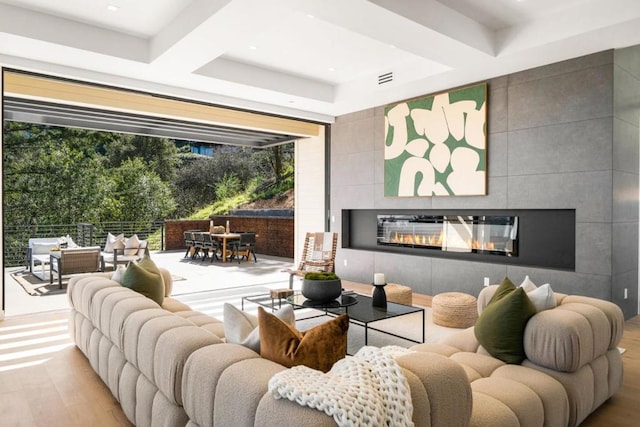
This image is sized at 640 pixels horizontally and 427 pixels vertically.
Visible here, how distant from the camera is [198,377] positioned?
1693 mm

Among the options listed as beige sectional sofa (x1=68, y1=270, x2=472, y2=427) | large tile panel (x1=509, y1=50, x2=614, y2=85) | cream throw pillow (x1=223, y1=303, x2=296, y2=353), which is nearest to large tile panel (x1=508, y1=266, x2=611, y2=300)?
large tile panel (x1=509, y1=50, x2=614, y2=85)

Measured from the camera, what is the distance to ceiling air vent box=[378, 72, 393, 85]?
19.4 feet

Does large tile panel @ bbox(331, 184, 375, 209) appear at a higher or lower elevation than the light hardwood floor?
higher

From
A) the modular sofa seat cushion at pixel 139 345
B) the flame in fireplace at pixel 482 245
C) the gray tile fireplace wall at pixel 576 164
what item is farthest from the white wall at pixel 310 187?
the modular sofa seat cushion at pixel 139 345

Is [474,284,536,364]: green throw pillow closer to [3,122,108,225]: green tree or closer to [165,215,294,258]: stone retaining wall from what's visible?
[165,215,294,258]: stone retaining wall

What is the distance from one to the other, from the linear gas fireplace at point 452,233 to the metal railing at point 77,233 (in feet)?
22.3

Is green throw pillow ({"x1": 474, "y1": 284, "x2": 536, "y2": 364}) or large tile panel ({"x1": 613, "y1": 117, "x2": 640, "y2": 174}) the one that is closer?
green throw pillow ({"x1": 474, "y1": 284, "x2": 536, "y2": 364})

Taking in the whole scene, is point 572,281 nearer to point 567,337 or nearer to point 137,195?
point 567,337

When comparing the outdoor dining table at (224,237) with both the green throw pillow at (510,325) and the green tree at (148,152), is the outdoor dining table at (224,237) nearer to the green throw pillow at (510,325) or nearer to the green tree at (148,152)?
the green tree at (148,152)

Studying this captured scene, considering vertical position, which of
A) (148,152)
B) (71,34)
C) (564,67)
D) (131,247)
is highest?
(148,152)

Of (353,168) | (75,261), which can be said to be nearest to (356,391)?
(353,168)

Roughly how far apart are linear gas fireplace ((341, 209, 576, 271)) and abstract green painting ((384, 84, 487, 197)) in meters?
0.38

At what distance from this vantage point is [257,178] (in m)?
18.0

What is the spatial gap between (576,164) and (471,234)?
1600 mm
